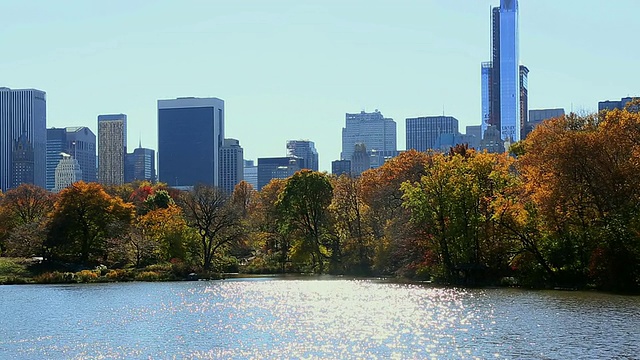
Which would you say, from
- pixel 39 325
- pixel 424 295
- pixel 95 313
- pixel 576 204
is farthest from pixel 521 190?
pixel 39 325

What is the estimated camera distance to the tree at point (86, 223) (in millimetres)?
83875

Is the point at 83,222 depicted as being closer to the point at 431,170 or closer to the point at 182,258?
the point at 182,258

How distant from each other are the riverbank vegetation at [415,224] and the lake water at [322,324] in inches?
218

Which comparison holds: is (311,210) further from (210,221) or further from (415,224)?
(415,224)

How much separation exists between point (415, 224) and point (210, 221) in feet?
76.7

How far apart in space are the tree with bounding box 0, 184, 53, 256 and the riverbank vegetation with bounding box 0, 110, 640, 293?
0.69 feet

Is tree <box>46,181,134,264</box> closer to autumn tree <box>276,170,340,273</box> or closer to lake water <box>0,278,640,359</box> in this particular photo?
autumn tree <box>276,170,340,273</box>

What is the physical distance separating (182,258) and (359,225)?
18480mm

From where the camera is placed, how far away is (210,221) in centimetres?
8550

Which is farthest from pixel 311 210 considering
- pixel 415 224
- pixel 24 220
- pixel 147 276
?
pixel 24 220

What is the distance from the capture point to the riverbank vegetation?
58906mm

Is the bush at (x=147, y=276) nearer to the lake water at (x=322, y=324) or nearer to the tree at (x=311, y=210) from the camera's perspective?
the lake water at (x=322, y=324)

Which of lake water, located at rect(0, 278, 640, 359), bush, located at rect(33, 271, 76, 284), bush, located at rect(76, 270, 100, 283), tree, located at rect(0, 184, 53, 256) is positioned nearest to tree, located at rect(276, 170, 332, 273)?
bush, located at rect(76, 270, 100, 283)

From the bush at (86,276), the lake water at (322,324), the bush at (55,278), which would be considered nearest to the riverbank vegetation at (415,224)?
the bush at (55,278)
